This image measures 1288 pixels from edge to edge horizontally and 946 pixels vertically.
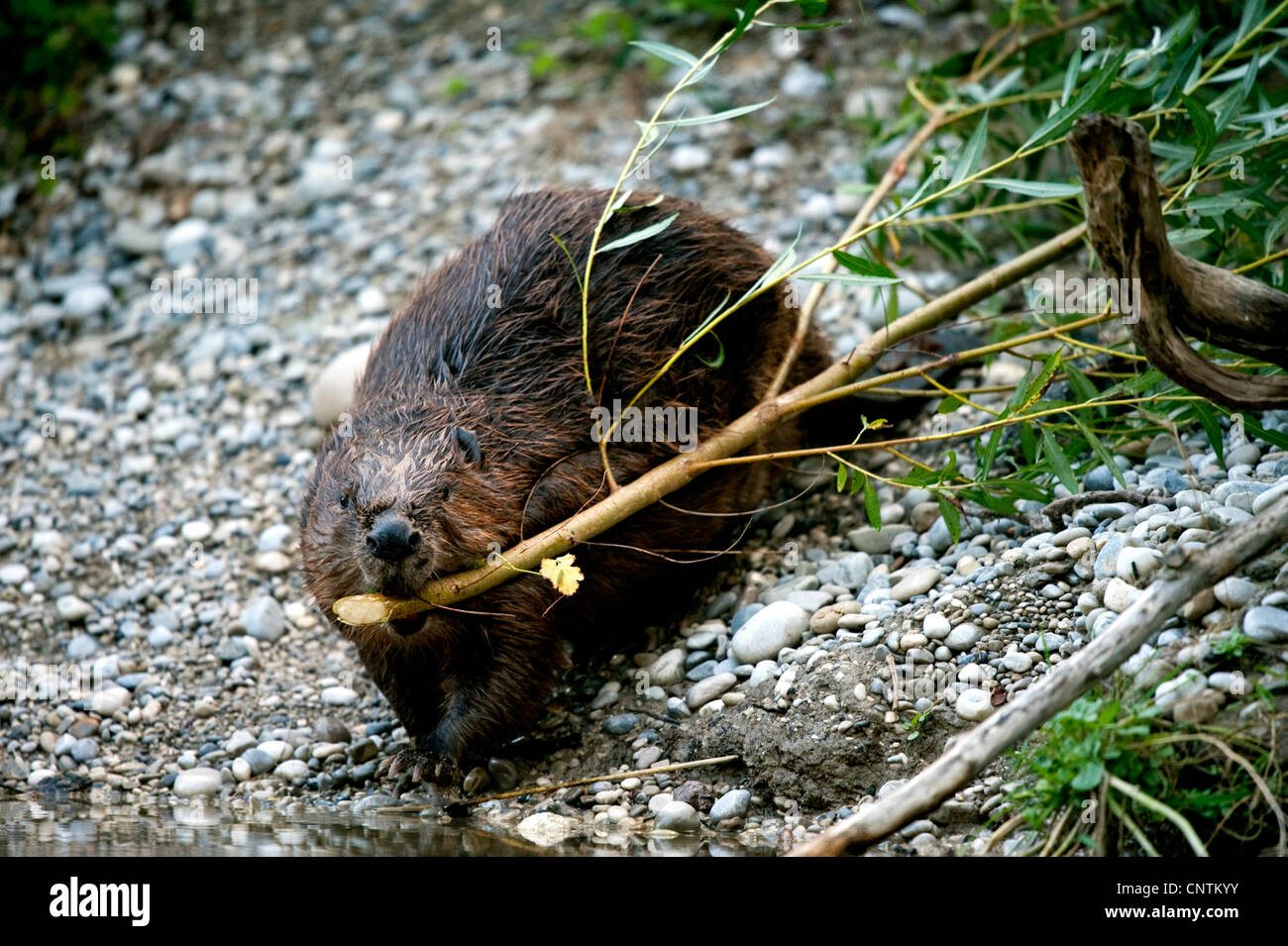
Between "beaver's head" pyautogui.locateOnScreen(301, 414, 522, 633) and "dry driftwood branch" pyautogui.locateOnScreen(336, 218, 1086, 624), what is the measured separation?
0.08 metres

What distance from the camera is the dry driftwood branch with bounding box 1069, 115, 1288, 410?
11.3 ft

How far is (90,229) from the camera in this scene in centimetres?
816

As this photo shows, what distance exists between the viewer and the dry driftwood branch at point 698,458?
4.55m

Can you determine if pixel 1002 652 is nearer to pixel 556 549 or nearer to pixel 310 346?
pixel 556 549

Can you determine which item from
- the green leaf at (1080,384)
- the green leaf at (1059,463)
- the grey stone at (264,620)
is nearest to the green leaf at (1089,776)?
the green leaf at (1059,463)

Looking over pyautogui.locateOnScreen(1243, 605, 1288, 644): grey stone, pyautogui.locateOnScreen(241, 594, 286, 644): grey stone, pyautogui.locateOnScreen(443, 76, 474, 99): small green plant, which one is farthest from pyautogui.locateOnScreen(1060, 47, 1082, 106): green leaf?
pyautogui.locateOnScreen(443, 76, 474, 99): small green plant

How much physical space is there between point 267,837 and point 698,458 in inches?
82.3

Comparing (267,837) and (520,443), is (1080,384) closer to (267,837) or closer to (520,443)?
(520,443)

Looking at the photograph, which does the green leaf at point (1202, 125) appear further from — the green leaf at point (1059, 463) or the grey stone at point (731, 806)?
the grey stone at point (731, 806)

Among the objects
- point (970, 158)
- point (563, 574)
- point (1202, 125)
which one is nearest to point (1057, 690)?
point (563, 574)

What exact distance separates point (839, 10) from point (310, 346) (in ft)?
13.7

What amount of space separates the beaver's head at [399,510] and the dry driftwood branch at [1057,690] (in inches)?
70.4

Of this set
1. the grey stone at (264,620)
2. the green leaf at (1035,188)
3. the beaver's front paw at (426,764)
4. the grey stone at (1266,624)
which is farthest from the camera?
the grey stone at (264,620)

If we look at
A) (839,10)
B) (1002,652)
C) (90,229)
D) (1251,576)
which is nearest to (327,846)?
(1002,652)
